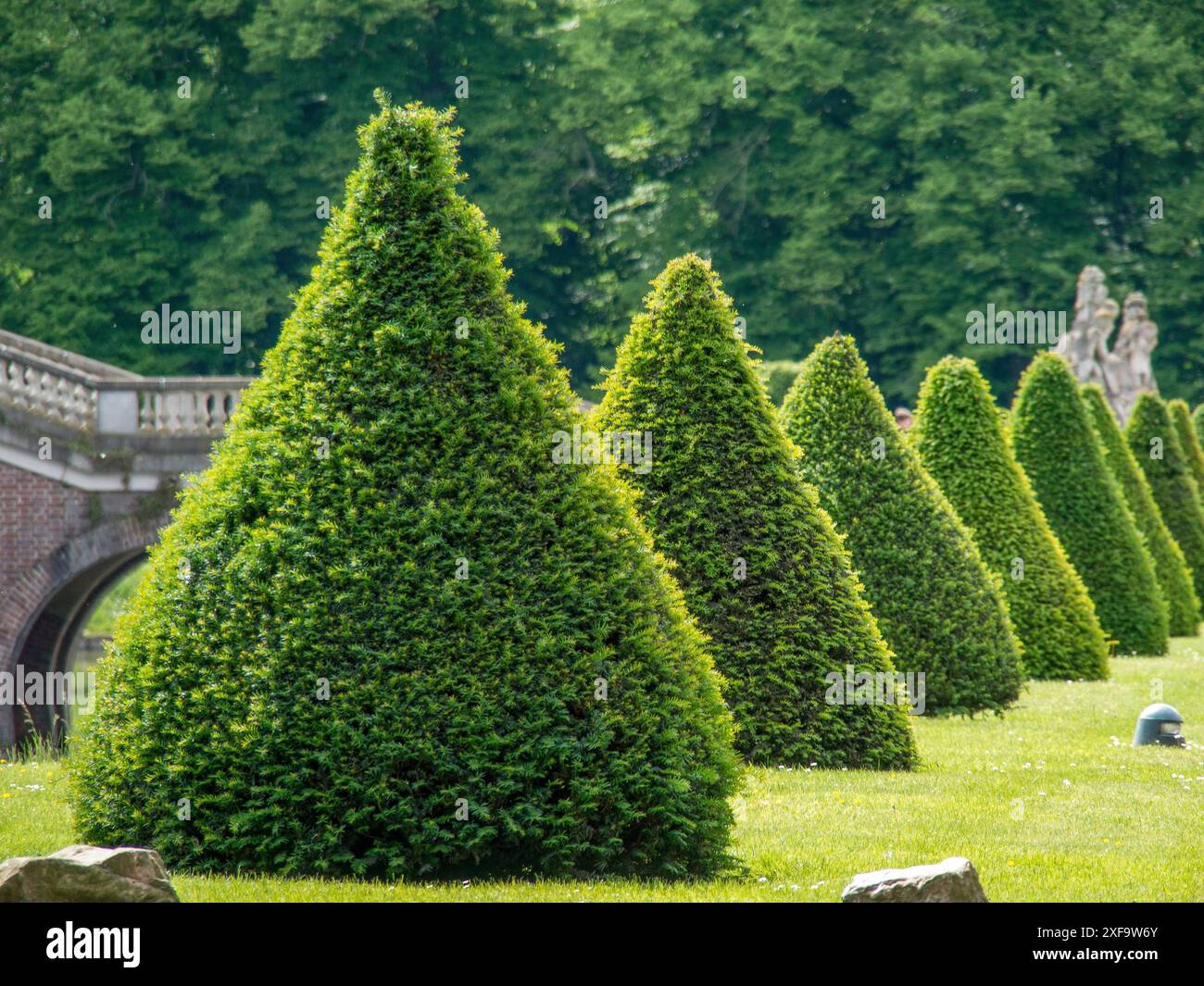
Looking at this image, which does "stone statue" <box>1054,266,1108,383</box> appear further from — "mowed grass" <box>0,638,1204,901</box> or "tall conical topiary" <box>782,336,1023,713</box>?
"mowed grass" <box>0,638,1204,901</box>

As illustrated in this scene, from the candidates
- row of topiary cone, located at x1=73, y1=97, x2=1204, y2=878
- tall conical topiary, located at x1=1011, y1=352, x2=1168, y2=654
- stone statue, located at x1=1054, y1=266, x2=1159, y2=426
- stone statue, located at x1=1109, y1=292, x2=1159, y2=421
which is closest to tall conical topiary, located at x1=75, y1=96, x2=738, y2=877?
row of topiary cone, located at x1=73, y1=97, x2=1204, y2=878

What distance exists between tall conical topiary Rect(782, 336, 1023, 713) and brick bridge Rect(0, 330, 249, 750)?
8.39 meters

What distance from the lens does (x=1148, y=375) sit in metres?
32.2

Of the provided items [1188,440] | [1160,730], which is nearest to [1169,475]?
[1188,440]

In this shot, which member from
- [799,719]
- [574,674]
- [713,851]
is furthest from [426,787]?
[799,719]

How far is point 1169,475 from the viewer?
85.1 feet

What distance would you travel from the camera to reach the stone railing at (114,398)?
19.2 meters

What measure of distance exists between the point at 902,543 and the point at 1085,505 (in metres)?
7.20

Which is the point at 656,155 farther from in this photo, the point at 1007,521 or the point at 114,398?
the point at 1007,521

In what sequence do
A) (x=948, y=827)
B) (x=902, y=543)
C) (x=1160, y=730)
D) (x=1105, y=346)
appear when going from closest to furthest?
(x=948, y=827) → (x=1160, y=730) → (x=902, y=543) → (x=1105, y=346)

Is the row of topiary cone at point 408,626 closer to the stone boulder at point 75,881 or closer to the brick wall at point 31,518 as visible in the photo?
the stone boulder at point 75,881

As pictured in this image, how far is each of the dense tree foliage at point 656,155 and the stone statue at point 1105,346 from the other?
9115 mm

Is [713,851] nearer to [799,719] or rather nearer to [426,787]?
[426,787]
